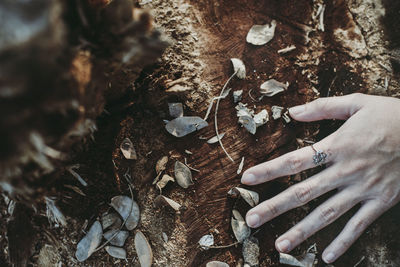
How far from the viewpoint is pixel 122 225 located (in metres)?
0.91

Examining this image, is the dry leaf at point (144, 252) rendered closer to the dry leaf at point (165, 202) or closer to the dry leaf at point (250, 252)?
the dry leaf at point (165, 202)

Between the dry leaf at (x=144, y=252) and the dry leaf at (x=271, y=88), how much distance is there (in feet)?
1.74

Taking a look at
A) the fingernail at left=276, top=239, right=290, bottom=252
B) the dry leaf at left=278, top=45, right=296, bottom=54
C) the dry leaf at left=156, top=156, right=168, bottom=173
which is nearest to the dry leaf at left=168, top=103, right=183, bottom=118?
the dry leaf at left=156, top=156, right=168, bottom=173

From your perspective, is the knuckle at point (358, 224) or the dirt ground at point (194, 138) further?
the knuckle at point (358, 224)

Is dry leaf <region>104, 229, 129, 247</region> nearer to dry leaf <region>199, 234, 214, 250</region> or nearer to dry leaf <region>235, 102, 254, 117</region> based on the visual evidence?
dry leaf <region>199, 234, 214, 250</region>

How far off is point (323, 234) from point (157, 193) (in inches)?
20.9

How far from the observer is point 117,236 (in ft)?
2.99

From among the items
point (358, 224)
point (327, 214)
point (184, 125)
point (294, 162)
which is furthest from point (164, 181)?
point (358, 224)

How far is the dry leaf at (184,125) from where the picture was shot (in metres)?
0.90

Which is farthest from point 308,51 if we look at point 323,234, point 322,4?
point 323,234

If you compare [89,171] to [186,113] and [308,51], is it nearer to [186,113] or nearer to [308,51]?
[186,113]

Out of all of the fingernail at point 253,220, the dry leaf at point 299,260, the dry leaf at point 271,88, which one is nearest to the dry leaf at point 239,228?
the fingernail at point 253,220

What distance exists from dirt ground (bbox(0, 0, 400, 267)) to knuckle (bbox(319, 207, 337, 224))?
0.08 meters

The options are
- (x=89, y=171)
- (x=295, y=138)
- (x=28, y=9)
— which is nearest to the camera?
(x=28, y=9)
